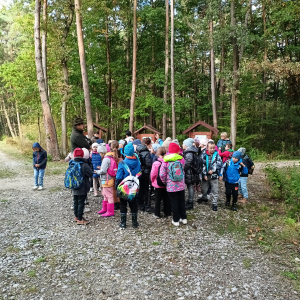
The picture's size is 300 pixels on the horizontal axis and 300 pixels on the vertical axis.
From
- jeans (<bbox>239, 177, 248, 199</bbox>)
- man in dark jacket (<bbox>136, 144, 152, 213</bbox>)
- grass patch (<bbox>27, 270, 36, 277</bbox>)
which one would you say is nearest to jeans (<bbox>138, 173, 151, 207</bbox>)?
man in dark jacket (<bbox>136, 144, 152, 213</bbox>)

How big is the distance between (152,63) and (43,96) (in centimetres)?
1216

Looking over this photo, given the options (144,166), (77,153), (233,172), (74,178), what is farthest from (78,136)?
(233,172)

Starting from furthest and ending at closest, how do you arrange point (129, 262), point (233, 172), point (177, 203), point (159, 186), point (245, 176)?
1. point (245, 176)
2. point (233, 172)
3. point (159, 186)
4. point (177, 203)
5. point (129, 262)

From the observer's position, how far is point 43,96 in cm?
1441

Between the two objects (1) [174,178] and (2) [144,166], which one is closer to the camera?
(1) [174,178]

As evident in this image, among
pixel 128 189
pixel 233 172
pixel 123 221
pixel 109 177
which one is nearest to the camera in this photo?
pixel 128 189

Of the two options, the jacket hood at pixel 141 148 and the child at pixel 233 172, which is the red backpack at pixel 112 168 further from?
the child at pixel 233 172

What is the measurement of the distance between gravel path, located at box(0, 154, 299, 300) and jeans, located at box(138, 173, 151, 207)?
2.05 ft

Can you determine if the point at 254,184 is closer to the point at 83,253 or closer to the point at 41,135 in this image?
the point at 83,253

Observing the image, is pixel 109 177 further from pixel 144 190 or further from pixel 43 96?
pixel 43 96

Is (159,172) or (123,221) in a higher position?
(159,172)

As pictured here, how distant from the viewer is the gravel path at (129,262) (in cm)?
311

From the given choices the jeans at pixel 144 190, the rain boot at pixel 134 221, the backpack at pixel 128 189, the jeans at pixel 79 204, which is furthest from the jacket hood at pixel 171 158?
the jeans at pixel 79 204

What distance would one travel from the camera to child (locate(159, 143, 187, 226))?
196 inches
